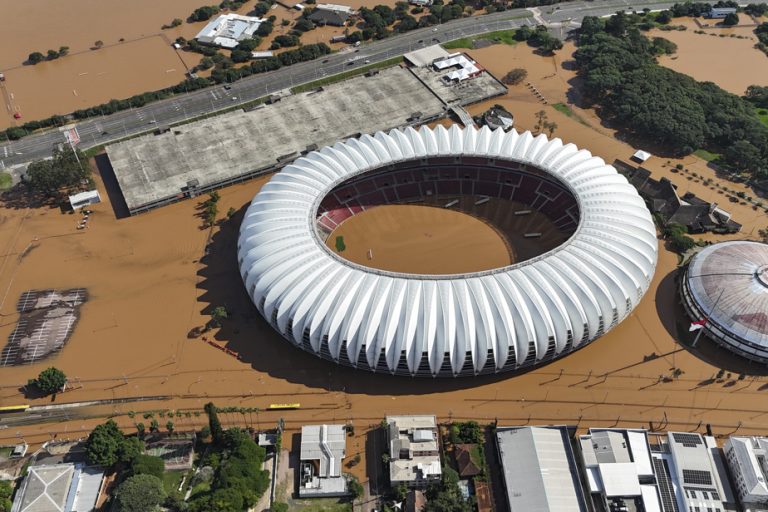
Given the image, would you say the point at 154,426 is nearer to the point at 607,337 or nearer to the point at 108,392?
Result: the point at 108,392

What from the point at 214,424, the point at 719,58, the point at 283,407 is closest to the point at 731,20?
the point at 719,58

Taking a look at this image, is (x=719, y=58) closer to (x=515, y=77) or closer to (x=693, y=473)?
(x=515, y=77)

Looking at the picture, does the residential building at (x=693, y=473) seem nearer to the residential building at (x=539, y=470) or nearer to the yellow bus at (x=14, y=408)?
the residential building at (x=539, y=470)

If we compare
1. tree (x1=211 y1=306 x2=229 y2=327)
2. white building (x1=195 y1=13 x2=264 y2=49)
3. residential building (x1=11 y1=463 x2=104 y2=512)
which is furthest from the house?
white building (x1=195 y1=13 x2=264 y2=49)

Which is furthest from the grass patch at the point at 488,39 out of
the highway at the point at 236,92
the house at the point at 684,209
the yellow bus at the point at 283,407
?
the yellow bus at the point at 283,407

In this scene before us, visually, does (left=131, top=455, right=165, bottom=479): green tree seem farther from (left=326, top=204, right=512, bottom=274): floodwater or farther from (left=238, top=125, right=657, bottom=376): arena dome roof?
(left=326, top=204, right=512, bottom=274): floodwater
